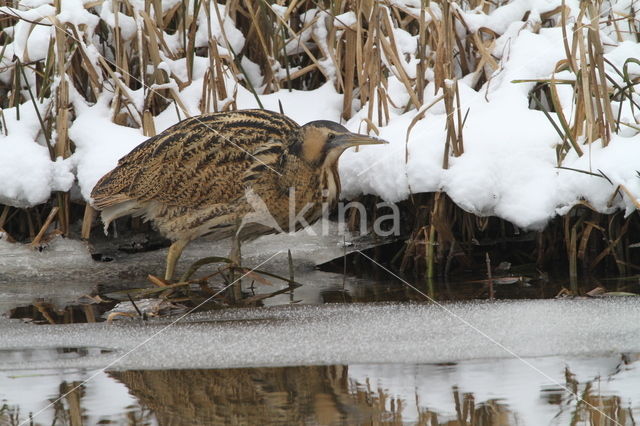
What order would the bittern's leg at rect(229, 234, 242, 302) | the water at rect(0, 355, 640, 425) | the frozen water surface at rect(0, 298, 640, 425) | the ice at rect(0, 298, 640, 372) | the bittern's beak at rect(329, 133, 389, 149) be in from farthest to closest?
Result: the bittern's beak at rect(329, 133, 389, 149) < the bittern's leg at rect(229, 234, 242, 302) < the ice at rect(0, 298, 640, 372) < the frozen water surface at rect(0, 298, 640, 425) < the water at rect(0, 355, 640, 425)

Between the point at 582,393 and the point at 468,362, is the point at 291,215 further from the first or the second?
the point at 582,393

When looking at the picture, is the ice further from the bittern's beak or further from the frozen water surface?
the bittern's beak

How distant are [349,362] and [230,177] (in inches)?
61.6

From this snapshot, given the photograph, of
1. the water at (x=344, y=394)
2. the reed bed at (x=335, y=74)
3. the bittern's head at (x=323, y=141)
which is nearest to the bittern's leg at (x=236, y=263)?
the bittern's head at (x=323, y=141)

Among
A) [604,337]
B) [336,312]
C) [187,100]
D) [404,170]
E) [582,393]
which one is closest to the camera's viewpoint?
[582,393]

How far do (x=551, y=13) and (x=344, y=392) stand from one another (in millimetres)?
2999

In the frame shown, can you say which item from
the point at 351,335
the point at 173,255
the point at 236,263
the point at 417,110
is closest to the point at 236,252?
A: the point at 236,263

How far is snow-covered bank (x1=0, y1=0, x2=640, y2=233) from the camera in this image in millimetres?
3725

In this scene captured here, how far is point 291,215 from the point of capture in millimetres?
3928

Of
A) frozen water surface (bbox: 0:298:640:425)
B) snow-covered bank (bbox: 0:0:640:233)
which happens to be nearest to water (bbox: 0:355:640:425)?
frozen water surface (bbox: 0:298:640:425)

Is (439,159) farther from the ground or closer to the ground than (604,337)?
farther from the ground

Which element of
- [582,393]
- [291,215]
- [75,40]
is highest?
[75,40]

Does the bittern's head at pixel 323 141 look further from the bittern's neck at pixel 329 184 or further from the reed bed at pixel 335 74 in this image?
the reed bed at pixel 335 74

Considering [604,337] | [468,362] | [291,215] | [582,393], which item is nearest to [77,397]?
[468,362]
